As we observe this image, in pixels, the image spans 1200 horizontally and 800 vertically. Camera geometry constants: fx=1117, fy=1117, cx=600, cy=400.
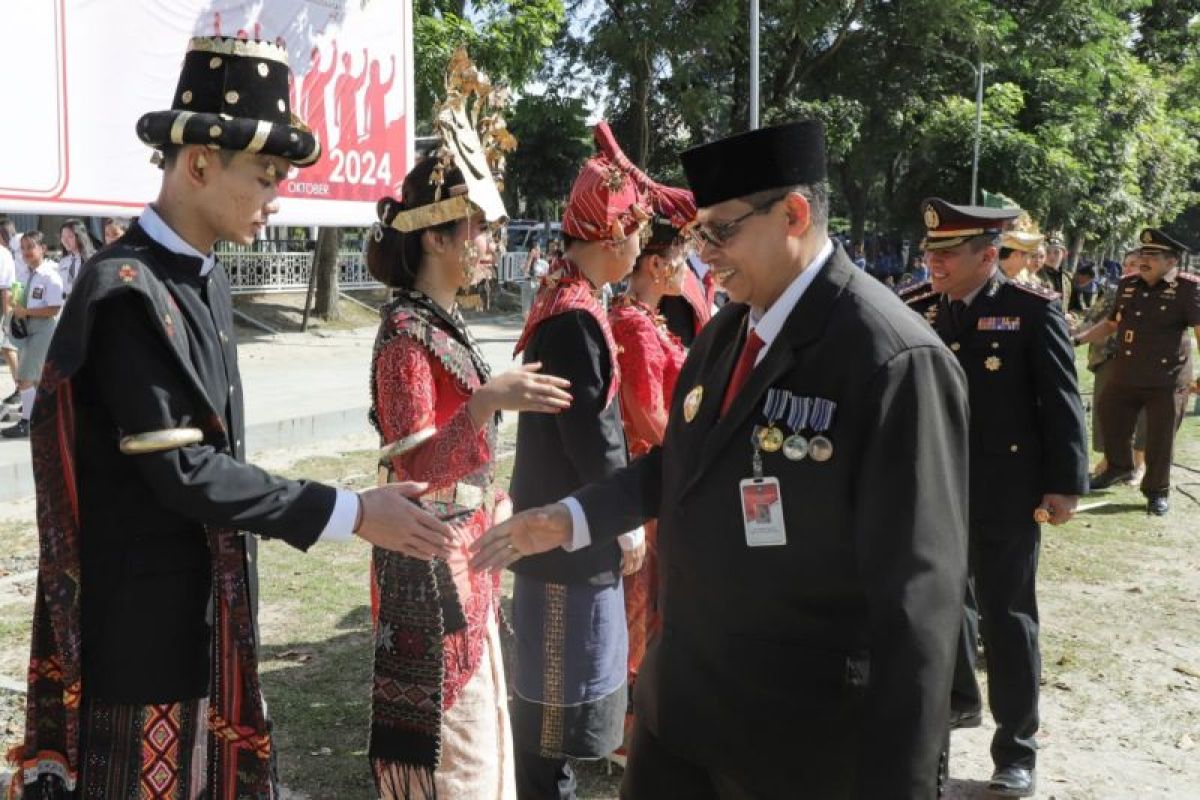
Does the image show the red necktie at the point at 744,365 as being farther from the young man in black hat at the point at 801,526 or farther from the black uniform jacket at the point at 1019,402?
the black uniform jacket at the point at 1019,402

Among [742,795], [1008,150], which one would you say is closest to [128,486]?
[742,795]

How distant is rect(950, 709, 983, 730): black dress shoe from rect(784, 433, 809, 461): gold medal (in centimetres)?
312

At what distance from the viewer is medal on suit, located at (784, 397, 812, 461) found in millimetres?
2088

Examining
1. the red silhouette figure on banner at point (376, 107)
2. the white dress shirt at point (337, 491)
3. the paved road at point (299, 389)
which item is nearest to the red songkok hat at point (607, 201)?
the white dress shirt at point (337, 491)

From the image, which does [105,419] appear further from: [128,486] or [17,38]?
[17,38]

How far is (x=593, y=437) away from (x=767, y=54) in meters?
27.8

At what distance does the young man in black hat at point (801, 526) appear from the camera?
197cm

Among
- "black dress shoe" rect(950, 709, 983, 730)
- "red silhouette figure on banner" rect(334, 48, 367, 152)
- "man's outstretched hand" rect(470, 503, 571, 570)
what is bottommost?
"black dress shoe" rect(950, 709, 983, 730)

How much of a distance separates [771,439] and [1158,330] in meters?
8.13

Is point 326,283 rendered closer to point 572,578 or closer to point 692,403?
point 572,578

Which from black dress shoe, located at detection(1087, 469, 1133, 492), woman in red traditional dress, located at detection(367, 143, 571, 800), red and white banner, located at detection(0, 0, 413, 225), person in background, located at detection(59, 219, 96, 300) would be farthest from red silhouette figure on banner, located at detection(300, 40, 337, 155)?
black dress shoe, located at detection(1087, 469, 1133, 492)

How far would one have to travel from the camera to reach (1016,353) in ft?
14.8

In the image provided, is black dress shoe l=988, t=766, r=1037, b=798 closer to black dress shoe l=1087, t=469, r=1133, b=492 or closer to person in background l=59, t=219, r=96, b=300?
black dress shoe l=1087, t=469, r=1133, b=492

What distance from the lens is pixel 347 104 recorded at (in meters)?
5.85
